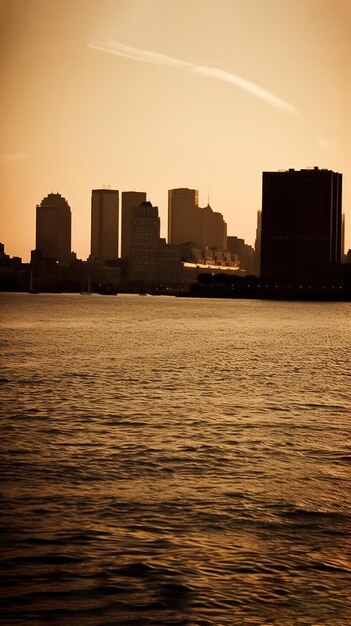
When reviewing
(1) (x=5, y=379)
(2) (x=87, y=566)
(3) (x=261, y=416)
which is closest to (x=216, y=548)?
(2) (x=87, y=566)

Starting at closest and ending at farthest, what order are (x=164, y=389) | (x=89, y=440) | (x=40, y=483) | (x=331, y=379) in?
1. (x=40, y=483)
2. (x=89, y=440)
3. (x=164, y=389)
4. (x=331, y=379)

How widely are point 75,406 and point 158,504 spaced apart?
69.9 ft

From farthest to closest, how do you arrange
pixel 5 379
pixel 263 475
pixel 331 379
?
pixel 331 379
pixel 5 379
pixel 263 475

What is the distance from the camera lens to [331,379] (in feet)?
213

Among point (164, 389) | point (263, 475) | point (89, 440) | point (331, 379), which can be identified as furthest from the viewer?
point (331, 379)

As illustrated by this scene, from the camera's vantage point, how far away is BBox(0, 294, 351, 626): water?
1775cm

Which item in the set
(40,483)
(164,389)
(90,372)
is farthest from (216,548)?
(90,372)

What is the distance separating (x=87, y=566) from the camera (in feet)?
64.3

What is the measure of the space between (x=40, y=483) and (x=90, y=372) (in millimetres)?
40151

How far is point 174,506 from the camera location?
24.9 m

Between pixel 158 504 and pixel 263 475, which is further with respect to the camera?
pixel 263 475

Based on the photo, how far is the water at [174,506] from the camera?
58.2 feet

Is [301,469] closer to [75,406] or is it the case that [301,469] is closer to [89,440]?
[89,440]

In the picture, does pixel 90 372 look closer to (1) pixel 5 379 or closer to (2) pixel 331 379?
(1) pixel 5 379
